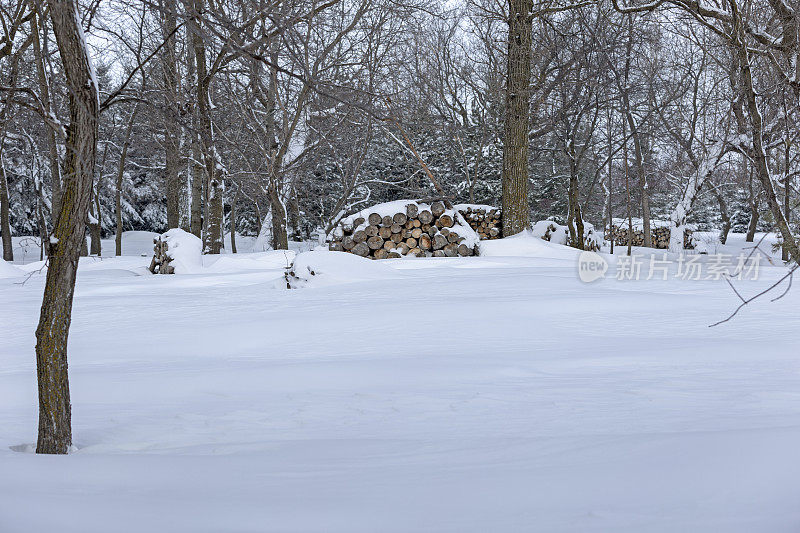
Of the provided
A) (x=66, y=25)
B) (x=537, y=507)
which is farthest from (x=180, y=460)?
(x=66, y=25)

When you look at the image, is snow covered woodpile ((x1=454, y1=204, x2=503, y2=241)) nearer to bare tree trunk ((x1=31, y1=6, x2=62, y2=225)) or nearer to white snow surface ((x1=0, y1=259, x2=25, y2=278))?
bare tree trunk ((x1=31, y1=6, x2=62, y2=225))

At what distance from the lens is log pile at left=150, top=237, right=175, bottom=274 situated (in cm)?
949

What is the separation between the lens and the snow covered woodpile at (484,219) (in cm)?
1208

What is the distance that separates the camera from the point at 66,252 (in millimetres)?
2193

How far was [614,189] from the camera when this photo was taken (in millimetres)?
26938

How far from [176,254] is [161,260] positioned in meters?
0.36

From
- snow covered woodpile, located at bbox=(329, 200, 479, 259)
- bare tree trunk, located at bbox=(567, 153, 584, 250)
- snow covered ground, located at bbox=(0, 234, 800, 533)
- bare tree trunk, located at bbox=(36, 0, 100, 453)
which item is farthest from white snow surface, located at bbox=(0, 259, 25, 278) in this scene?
bare tree trunk, located at bbox=(567, 153, 584, 250)

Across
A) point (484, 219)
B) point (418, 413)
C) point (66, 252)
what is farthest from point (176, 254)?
point (418, 413)

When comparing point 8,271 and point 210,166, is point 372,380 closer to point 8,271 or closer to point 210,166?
point 8,271

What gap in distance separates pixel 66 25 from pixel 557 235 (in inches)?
519

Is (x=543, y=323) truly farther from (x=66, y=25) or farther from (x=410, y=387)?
(x=66, y=25)

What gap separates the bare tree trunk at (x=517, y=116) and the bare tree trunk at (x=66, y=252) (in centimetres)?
887

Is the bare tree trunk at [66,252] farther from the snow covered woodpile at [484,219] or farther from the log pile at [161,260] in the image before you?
the snow covered woodpile at [484,219]

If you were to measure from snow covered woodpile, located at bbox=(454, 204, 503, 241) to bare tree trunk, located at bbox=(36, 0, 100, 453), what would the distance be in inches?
399
